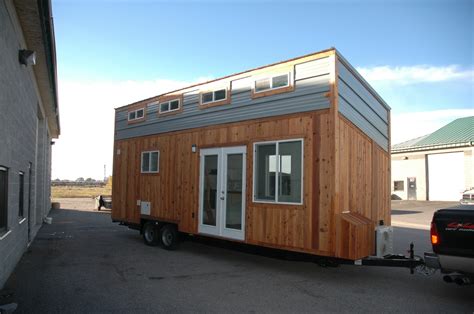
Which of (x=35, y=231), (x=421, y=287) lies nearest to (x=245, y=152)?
(x=421, y=287)

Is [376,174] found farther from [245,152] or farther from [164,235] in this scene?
[164,235]

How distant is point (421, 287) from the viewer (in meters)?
6.82

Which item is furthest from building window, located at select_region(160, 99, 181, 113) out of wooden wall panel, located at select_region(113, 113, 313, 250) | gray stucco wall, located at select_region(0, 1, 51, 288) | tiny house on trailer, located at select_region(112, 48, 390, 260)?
gray stucco wall, located at select_region(0, 1, 51, 288)

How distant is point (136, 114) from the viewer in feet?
39.2

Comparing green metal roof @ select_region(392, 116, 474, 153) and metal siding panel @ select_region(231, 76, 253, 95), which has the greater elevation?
green metal roof @ select_region(392, 116, 474, 153)

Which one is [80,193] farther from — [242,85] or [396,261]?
[396,261]

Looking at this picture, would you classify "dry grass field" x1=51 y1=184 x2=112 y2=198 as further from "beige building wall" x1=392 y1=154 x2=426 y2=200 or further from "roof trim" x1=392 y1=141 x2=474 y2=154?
"roof trim" x1=392 y1=141 x2=474 y2=154

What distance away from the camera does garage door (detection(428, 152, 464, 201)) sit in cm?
3139

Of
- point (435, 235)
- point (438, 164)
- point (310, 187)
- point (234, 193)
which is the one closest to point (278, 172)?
point (310, 187)

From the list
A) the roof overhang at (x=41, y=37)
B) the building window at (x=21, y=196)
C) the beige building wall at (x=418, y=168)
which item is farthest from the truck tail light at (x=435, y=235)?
the beige building wall at (x=418, y=168)

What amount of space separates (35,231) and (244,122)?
8.89m

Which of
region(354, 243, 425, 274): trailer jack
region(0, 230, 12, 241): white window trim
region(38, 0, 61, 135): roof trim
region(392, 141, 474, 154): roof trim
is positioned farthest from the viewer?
region(392, 141, 474, 154): roof trim

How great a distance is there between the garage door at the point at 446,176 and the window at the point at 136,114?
27503 millimetres

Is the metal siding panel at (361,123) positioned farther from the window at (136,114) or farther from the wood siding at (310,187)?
the window at (136,114)
